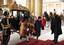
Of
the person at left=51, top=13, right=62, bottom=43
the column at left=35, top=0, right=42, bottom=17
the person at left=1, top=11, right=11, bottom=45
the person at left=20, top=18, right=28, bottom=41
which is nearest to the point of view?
the person at left=1, top=11, right=11, bottom=45

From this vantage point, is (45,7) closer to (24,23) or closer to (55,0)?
(55,0)

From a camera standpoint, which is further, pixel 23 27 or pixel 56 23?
pixel 56 23

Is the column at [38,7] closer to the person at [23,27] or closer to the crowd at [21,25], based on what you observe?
the crowd at [21,25]

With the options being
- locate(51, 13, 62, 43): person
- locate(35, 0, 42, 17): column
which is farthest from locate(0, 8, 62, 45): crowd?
locate(35, 0, 42, 17): column

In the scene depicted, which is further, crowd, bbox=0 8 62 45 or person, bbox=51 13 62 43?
person, bbox=51 13 62 43

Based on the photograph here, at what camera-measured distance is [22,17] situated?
7.29 metres

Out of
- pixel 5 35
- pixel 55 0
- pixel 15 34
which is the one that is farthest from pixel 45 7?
pixel 5 35

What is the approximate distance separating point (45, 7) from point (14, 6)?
37.8ft

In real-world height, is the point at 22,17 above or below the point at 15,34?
above

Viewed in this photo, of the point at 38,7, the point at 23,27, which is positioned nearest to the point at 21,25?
the point at 23,27

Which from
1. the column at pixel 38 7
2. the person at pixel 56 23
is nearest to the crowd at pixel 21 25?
the person at pixel 56 23

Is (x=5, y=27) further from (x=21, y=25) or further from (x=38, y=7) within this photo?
(x=38, y=7)

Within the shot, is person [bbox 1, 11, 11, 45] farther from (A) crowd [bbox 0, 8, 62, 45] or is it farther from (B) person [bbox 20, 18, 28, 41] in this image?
(B) person [bbox 20, 18, 28, 41]

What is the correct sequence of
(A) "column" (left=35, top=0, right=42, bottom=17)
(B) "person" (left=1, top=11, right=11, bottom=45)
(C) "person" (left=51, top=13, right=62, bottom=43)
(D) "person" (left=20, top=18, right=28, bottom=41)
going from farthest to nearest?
(A) "column" (left=35, top=0, right=42, bottom=17), (C) "person" (left=51, top=13, right=62, bottom=43), (D) "person" (left=20, top=18, right=28, bottom=41), (B) "person" (left=1, top=11, right=11, bottom=45)
